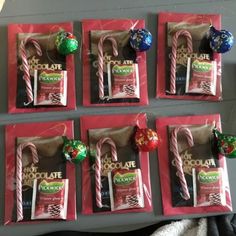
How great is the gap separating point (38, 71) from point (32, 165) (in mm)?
210

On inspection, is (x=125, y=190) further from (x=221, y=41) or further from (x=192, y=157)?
(x=221, y=41)

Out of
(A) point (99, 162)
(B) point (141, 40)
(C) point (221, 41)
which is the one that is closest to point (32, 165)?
(A) point (99, 162)

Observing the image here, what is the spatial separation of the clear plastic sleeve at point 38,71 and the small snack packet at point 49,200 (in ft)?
0.55

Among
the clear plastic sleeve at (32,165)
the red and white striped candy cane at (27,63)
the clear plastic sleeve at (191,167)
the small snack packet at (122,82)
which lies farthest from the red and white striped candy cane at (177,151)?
the red and white striped candy cane at (27,63)

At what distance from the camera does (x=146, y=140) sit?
2.91ft

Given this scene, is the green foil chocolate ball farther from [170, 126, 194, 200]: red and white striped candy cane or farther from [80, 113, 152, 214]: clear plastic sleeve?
[170, 126, 194, 200]: red and white striped candy cane

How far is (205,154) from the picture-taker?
930 millimetres

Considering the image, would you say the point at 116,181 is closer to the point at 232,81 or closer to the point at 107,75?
the point at 107,75

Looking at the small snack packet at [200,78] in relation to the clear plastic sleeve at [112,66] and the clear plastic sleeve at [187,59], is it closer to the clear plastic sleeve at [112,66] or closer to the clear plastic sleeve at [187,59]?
the clear plastic sleeve at [187,59]

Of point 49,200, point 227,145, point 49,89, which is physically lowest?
point 49,200

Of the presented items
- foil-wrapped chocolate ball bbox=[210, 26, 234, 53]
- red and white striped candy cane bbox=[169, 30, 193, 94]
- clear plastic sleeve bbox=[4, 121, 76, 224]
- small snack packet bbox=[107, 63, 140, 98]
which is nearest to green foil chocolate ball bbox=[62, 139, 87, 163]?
clear plastic sleeve bbox=[4, 121, 76, 224]

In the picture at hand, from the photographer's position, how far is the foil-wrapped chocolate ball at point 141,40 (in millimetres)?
914

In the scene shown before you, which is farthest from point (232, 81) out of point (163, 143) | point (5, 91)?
point (5, 91)

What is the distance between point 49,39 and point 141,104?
10.1 inches
